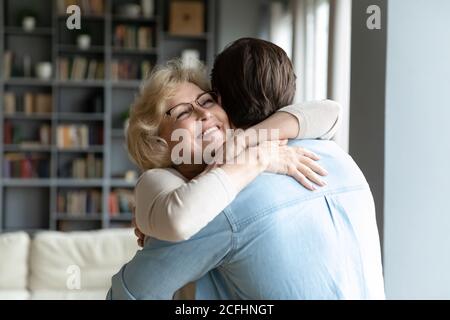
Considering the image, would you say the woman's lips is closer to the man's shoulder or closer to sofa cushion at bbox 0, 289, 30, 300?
the man's shoulder

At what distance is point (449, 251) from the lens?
1785 mm

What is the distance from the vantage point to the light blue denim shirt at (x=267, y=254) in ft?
2.63

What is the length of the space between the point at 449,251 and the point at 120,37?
4.54 meters

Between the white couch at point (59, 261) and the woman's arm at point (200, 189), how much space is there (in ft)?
6.02

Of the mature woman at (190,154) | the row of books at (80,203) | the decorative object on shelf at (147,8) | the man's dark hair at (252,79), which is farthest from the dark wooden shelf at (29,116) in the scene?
the man's dark hair at (252,79)

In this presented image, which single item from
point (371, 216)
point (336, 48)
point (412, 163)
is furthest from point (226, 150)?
point (336, 48)

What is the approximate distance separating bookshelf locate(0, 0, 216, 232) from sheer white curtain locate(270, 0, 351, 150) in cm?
245

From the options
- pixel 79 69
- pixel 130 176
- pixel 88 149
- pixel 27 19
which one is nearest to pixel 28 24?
pixel 27 19

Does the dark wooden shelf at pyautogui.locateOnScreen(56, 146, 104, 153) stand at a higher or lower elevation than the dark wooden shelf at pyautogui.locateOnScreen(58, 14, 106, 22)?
lower

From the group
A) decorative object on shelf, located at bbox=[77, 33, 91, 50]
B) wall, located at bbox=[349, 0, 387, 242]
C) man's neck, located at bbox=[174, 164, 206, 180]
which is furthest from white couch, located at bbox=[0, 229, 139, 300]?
decorative object on shelf, located at bbox=[77, 33, 91, 50]

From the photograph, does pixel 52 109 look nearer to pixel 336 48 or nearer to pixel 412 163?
pixel 336 48

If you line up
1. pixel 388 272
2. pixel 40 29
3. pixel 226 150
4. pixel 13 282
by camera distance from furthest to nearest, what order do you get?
pixel 40 29 → pixel 13 282 → pixel 388 272 → pixel 226 150

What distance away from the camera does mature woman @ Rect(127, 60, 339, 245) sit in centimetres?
75
